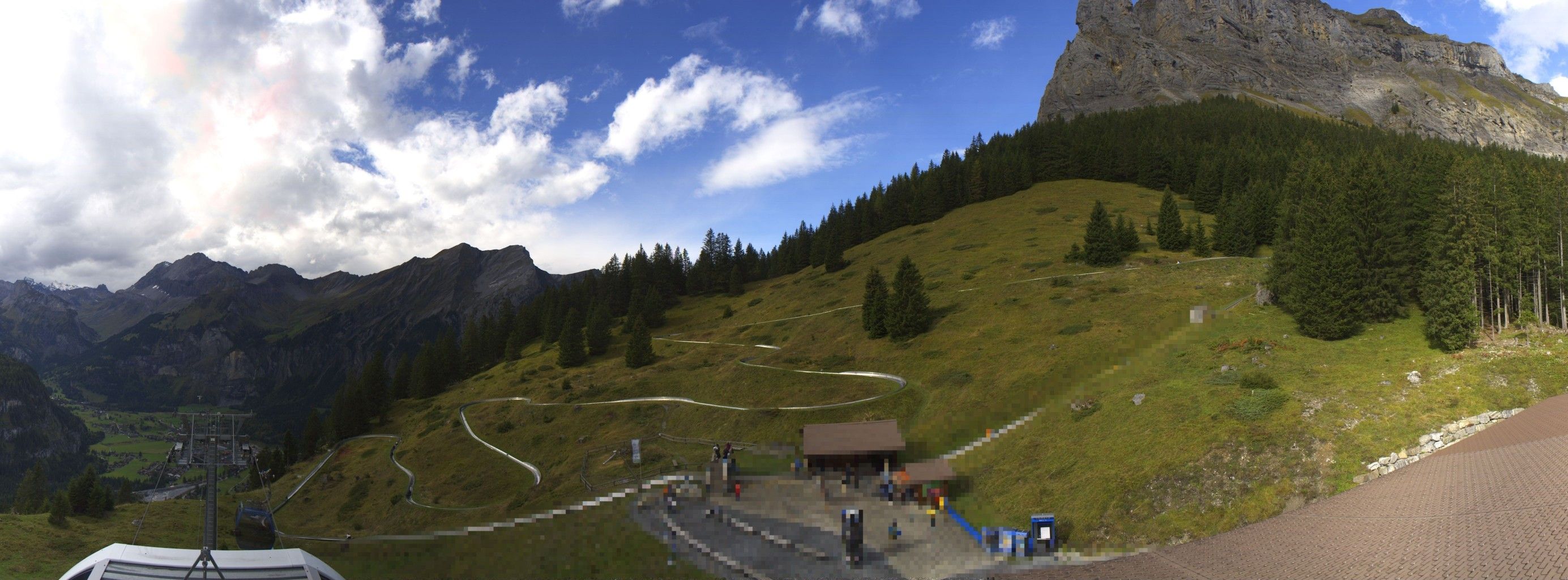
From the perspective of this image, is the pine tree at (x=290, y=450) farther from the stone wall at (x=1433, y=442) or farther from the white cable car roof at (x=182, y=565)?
the stone wall at (x=1433, y=442)

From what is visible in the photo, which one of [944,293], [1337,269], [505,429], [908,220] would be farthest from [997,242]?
[505,429]

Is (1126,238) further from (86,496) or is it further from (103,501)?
(103,501)

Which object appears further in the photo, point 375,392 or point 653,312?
point 653,312

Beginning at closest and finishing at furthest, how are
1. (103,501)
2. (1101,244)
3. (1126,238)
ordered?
1. (103,501)
2. (1101,244)
3. (1126,238)

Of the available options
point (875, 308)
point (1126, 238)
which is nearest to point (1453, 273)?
point (1126, 238)

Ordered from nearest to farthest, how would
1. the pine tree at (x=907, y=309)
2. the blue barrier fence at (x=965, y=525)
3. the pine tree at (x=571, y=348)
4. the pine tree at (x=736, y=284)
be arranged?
the blue barrier fence at (x=965, y=525) < the pine tree at (x=907, y=309) < the pine tree at (x=571, y=348) < the pine tree at (x=736, y=284)

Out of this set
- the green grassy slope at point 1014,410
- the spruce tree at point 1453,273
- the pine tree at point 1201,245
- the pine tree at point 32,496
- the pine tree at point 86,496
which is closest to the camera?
the green grassy slope at point 1014,410

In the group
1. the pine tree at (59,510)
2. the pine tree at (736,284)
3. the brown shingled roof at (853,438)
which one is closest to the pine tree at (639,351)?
the brown shingled roof at (853,438)

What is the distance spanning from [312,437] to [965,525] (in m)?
105

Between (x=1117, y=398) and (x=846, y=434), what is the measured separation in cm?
1758

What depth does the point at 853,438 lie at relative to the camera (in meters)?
44.5

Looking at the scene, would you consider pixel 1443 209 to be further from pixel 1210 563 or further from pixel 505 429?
pixel 505 429

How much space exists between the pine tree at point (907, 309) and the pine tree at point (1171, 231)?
41.4 meters

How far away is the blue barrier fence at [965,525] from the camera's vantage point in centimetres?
3119
